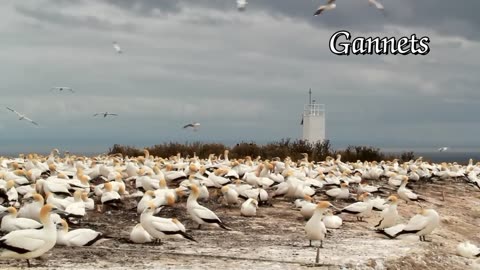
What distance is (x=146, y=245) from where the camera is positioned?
45.1 feet

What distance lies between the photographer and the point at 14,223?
13195 millimetres

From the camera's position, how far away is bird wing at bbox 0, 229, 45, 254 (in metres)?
11.1

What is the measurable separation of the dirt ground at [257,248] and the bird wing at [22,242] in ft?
1.05

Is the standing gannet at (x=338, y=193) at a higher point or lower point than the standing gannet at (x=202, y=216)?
higher

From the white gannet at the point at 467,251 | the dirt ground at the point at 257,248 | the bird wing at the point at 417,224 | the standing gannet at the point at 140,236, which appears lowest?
the white gannet at the point at 467,251

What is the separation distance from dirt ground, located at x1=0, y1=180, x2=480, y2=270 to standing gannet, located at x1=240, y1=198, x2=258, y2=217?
183 millimetres

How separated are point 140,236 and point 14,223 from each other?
2165 mm

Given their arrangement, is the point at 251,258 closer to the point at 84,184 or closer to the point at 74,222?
the point at 74,222

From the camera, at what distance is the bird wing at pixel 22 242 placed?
36.4 ft

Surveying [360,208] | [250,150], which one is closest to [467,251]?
[360,208]

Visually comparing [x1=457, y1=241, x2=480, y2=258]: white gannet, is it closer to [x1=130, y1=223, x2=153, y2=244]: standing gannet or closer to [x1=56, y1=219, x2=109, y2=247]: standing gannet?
[x1=130, y1=223, x2=153, y2=244]: standing gannet

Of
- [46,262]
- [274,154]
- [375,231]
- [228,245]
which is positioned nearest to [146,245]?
[228,245]

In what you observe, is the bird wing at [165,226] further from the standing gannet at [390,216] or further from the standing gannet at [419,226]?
the standing gannet at [390,216]

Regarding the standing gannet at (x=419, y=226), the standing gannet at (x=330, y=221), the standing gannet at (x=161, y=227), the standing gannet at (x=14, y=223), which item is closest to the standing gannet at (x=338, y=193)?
the standing gannet at (x=330, y=221)
